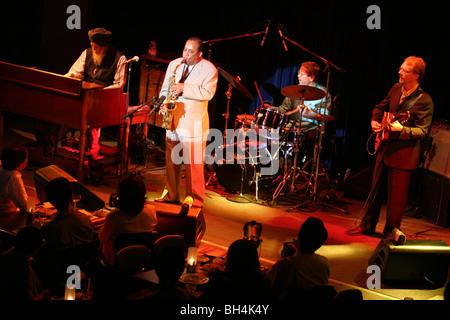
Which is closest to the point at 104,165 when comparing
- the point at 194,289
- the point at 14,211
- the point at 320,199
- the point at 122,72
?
the point at 122,72

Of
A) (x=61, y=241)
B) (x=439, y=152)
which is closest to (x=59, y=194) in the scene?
(x=61, y=241)

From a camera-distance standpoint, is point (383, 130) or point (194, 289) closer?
point (194, 289)

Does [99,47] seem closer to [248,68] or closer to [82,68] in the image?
[82,68]

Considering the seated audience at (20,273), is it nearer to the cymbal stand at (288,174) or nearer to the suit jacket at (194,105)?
the suit jacket at (194,105)

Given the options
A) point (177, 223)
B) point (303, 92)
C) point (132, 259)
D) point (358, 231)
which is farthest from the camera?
point (303, 92)

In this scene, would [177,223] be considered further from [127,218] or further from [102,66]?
[102,66]

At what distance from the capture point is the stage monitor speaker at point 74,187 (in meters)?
6.02

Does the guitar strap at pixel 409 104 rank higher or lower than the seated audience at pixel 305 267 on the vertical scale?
higher

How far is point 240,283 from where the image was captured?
3.48 meters

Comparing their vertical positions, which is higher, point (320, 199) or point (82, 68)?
point (82, 68)

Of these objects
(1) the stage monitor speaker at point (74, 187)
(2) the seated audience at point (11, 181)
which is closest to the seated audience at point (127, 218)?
(2) the seated audience at point (11, 181)

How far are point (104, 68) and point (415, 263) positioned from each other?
5.21 metres

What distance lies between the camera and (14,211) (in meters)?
5.45

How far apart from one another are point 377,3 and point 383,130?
10.3 feet
